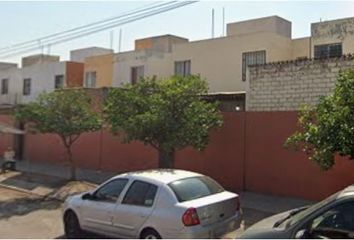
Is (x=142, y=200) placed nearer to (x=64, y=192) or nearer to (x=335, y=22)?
(x=64, y=192)

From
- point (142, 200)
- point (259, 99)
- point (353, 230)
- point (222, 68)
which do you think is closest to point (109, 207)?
point (142, 200)

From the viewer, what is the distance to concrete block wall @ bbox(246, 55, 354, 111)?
59.9 feet

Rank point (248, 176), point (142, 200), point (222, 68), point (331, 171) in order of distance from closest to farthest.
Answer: point (142, 200) < point (331, 171) < point (248, 176) < point (222, 68)

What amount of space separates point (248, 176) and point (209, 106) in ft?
7.95

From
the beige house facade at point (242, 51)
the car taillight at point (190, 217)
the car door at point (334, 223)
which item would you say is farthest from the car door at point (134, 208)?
the beige house facade at point (242, 51)

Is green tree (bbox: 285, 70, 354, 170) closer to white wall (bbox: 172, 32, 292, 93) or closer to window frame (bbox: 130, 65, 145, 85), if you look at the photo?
white wall (bbox: 172, 32, 292, 93)

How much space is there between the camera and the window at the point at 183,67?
34062 mm

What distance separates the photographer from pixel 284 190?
47.2ft

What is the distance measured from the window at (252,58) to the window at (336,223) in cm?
2497

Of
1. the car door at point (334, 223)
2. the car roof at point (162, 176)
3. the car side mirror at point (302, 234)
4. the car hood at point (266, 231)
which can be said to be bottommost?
the car hood at point (266, 231)

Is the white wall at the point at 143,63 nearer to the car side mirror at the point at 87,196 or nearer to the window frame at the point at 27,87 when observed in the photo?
the window frame at the point at 27,87

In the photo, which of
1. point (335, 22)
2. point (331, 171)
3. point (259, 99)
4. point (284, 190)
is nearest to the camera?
point (331, 171)

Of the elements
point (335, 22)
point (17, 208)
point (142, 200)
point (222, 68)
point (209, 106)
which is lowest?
point (17, 208)

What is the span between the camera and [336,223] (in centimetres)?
554
